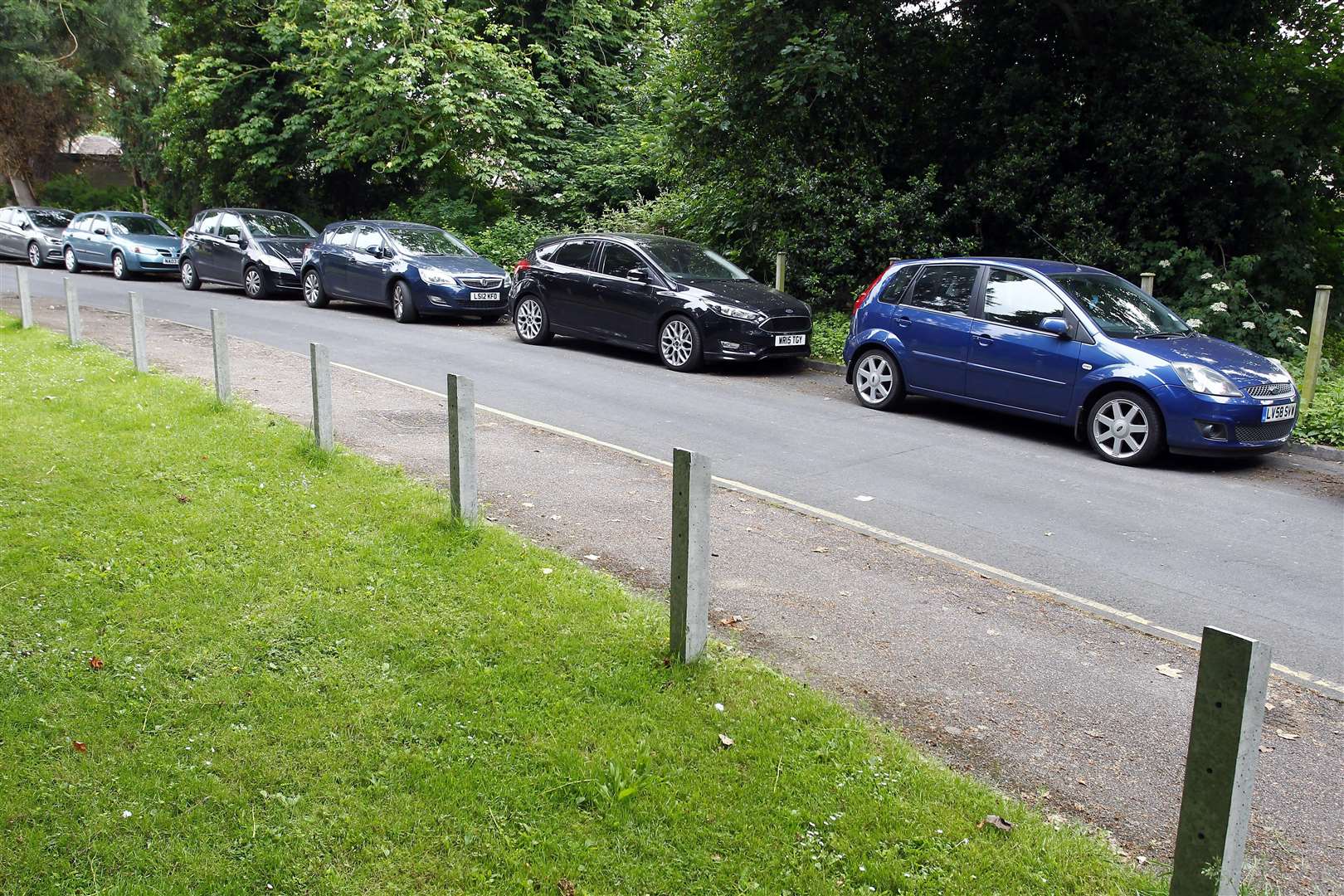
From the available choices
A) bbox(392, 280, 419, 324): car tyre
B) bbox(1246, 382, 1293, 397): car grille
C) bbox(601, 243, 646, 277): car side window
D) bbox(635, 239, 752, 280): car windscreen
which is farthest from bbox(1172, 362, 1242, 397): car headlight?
bbox(392, 280, 419, 324): car tyre

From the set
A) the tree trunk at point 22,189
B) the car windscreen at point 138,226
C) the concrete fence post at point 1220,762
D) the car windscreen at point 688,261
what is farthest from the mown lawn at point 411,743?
the tree trunk at point 22,189

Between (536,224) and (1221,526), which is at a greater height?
(536,224)

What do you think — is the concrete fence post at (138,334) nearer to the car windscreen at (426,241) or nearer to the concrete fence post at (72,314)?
the concrete fence post at (72,314)

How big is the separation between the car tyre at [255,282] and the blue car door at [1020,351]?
1601 centimetres

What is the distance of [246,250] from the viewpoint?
22.0 metres

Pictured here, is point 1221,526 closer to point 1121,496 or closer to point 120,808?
point 1121,496

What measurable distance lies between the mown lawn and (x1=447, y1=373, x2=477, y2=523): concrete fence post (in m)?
0.18

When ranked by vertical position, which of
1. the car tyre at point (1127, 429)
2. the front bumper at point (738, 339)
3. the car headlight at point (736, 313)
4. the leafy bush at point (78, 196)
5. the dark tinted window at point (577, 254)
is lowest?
the car tyre at point (1127, 429)

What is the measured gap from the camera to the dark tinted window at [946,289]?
1088cm

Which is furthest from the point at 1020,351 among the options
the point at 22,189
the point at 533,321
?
the point at 22,189

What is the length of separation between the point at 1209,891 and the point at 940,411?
914cm

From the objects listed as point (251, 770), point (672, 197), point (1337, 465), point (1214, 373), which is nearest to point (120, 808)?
point (251, 770)

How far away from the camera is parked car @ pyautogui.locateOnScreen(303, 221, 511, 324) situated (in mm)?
17922

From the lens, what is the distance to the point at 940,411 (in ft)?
38.5
